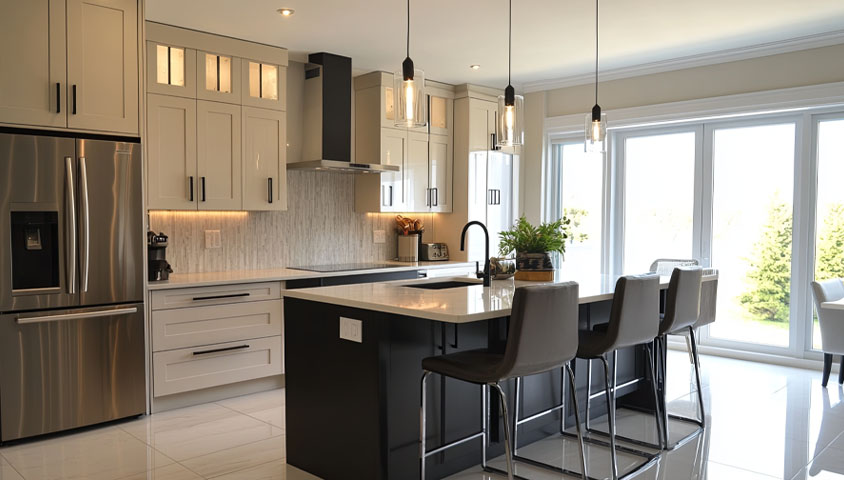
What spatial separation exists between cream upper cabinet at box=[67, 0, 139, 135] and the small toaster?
10.6ft

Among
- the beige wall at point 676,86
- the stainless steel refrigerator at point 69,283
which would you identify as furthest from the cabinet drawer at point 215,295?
the beige wall at point 676,86

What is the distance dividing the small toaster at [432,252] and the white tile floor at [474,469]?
2.39m

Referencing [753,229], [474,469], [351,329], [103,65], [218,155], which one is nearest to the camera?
[351,329]

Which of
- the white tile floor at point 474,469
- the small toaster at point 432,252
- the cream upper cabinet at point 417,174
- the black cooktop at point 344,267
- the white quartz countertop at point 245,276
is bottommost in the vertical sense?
the white tile floor at point 474,469

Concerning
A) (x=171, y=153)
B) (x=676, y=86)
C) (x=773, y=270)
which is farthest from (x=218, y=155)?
(x=773, y=270)

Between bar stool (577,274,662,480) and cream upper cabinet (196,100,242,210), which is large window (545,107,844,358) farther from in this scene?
cream upper cabinet (196,100,242,210)

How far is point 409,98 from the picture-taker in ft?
9.99

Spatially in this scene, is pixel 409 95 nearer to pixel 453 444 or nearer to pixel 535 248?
pixel 535 248

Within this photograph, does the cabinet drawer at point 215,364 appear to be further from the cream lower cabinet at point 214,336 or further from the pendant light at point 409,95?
the pendant light at point 409,95

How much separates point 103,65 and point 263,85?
1.45m

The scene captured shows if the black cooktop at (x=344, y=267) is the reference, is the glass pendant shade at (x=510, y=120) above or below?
above

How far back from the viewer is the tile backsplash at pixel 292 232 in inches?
199

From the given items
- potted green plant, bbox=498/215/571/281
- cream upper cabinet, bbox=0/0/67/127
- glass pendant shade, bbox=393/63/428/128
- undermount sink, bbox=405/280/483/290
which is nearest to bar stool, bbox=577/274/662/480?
potted green plant, bbox=498/215/571/281

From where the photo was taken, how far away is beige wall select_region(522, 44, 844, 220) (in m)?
5.22
